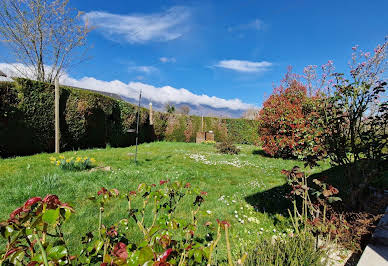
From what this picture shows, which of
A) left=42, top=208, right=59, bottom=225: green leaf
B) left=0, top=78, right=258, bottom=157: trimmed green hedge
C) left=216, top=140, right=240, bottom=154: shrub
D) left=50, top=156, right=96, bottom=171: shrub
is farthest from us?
left=216, top=140, right=240, bottom=154: shrub

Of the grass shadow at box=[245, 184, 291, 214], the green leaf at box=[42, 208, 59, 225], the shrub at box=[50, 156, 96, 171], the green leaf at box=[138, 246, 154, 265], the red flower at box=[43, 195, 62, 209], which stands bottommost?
the grass shadow at box=[245, 184, 291, 214]

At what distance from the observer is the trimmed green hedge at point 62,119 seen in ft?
19.6

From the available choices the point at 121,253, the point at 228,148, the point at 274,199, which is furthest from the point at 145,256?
the point at 228,148

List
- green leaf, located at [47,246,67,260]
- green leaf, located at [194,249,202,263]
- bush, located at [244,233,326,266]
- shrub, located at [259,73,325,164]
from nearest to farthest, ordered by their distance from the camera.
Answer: green leaf, located at [47,246,67,260]
green leaf, located at [194,249,202,263]
bush, located at [244,233,326,266]
shrub, located at [259,73,325,164]

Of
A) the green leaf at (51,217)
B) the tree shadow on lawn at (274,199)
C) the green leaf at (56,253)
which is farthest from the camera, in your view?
the tree shadow on lawn at (274,199)

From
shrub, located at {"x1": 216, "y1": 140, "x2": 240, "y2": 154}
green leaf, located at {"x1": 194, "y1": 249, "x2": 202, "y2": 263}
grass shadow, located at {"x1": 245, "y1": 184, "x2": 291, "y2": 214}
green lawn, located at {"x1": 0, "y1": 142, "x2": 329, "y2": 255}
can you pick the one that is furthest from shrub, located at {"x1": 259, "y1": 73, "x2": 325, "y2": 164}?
green leaf, located at {"x1": 194, "y1": 249, "x2": 202, "y2": 263}

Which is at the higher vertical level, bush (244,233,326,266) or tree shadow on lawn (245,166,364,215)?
bush (244,233,326,266)

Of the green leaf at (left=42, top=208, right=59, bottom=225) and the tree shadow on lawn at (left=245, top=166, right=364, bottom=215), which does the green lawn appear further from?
the green leaf at (left=42, top=208, right=59, bottom=225)

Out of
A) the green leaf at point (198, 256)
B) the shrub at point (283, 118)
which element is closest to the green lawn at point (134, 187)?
the green leaf at point (198, 256)

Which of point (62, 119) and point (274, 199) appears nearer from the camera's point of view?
point (274, 199)

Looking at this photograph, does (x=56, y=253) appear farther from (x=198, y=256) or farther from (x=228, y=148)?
(x=228, y=148)

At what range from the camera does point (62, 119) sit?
25.2ft

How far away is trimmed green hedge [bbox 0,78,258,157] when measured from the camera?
5961mm

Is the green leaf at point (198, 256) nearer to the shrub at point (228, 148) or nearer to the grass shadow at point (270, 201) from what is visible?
the grass shadow at point (270, 201)
